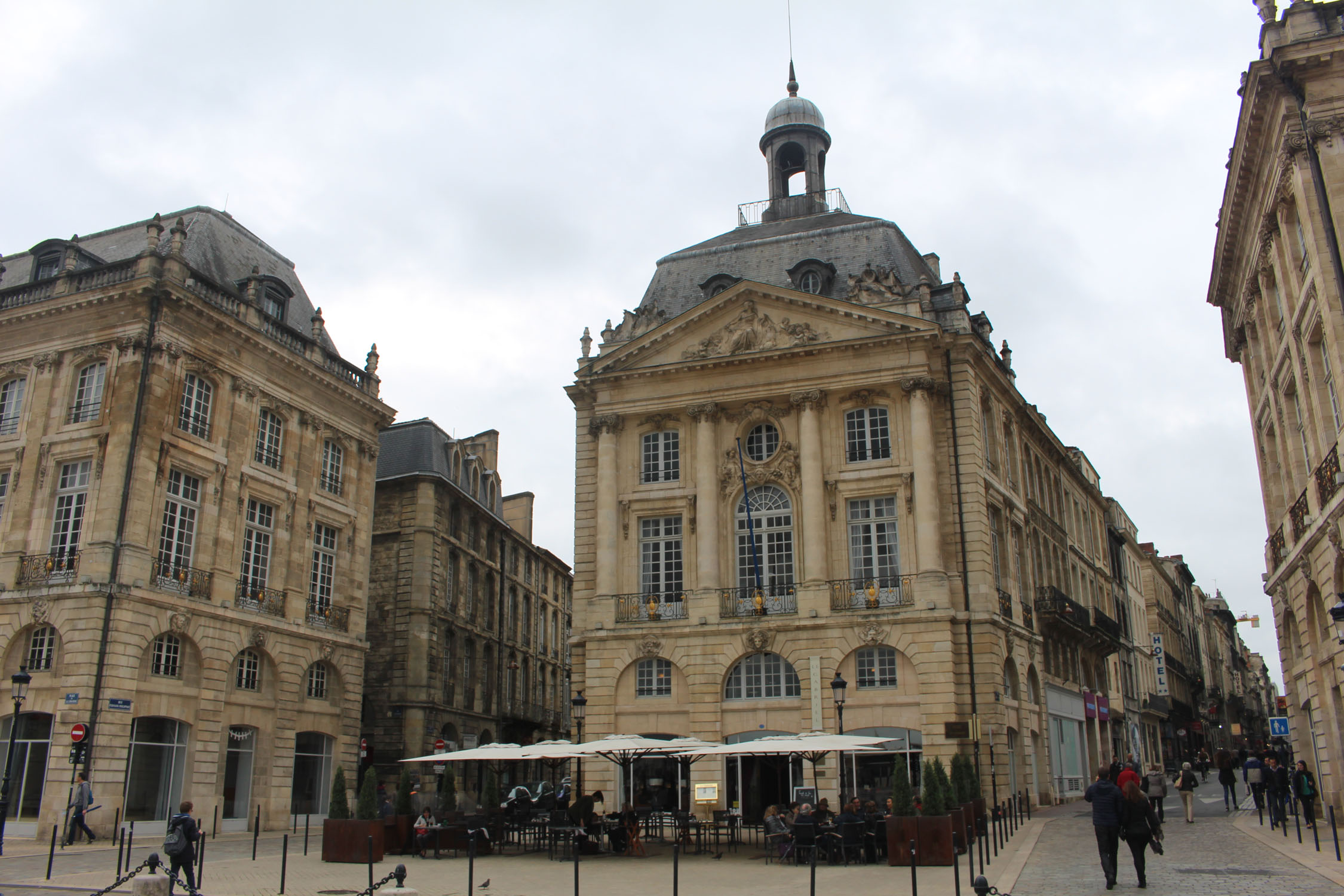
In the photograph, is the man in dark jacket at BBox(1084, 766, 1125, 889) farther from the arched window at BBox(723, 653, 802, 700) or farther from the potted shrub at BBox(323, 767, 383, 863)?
the arched window at BBox(723, 653, 802, 700)

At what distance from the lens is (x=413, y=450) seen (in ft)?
144


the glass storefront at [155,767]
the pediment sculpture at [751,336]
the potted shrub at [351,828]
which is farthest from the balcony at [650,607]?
the potted shrub at [351,828]

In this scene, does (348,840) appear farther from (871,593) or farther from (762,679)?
(871,593)

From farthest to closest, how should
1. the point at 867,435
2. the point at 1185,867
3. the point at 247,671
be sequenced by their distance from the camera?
1. the point at 867,435
2. the point at 247,671
3. the point at 1185,867

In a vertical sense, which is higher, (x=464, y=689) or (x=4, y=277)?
(x=4, y=277)

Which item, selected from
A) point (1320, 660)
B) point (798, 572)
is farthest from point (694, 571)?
point (1320, 660)

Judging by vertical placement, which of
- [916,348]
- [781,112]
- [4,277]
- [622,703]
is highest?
[781,112]

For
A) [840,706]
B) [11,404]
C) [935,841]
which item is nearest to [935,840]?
[935,841]

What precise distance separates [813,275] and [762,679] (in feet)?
40.7

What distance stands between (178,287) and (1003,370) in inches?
993

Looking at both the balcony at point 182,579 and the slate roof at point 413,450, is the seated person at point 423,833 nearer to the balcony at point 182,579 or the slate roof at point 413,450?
the balcony at point 182,579

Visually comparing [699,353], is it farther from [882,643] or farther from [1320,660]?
[1320,660]

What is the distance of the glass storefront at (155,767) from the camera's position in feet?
87.8

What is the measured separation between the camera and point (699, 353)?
33188mm
